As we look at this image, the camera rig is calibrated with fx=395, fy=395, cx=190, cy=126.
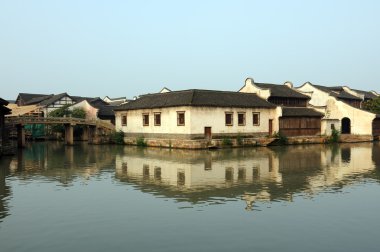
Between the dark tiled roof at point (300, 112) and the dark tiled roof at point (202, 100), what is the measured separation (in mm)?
1829

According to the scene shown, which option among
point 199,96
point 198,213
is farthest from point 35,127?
point 198,213

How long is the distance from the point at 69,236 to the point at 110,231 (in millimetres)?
975

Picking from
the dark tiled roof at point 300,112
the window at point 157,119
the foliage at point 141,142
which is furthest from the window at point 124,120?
the dark tiled roof at point 300,112

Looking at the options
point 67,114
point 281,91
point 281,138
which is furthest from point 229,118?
point 67,114

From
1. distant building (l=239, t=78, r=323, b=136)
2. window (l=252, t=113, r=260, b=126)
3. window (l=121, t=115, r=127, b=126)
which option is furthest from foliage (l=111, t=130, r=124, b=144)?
distant building (l=239, t=78, r=323, b=136)

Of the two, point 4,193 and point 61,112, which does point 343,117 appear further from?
point 4,193

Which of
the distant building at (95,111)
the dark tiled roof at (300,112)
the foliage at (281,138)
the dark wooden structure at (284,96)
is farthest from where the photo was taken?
the distant building at (95,111)

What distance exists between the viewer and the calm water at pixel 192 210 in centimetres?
886

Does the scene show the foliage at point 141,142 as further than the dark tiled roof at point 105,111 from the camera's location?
No

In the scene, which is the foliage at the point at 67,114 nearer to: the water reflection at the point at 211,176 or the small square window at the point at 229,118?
the small square window at the point at 229,118

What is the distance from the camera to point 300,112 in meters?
44.3

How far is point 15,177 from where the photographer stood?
736 inches

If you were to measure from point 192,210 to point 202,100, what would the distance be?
2633 cm

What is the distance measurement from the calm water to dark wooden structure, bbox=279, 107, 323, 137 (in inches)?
867
